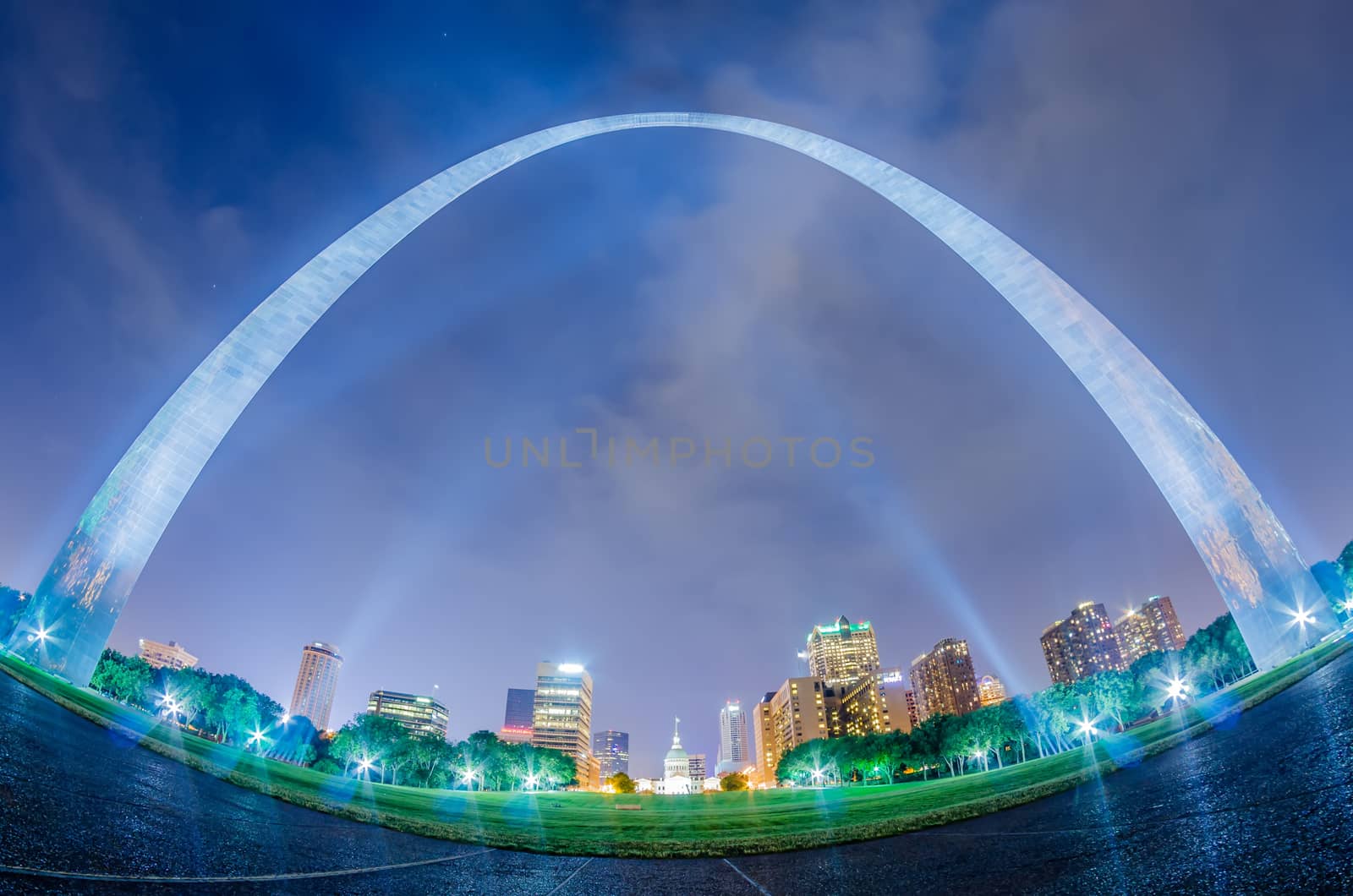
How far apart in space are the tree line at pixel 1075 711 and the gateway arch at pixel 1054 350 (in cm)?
4088

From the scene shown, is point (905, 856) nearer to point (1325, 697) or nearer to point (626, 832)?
point (1325, 697)

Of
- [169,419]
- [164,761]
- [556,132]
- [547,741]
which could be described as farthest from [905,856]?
[547,741]

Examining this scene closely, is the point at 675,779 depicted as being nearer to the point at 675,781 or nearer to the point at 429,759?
the point at 675,781

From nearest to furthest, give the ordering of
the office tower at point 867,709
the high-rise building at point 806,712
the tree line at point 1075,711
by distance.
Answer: the tree line at point 1075,711 → the office tower at point 867,709 → the high-rise building at point 806,712

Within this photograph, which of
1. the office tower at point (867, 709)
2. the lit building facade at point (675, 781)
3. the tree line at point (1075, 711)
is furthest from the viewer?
the office tower at point (867, 709)

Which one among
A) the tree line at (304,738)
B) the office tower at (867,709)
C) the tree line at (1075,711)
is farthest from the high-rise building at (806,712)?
the tree line at (304,738)

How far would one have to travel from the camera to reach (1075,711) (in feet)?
174

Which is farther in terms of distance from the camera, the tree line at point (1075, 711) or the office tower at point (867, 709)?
the office tower at point (867, 709)

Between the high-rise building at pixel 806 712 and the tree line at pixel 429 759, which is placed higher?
the high-rise building at pixel 806 712

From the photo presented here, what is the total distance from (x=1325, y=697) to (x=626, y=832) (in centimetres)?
1222

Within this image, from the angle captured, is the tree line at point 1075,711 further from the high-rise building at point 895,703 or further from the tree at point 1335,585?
the high-rise building at point 895,703

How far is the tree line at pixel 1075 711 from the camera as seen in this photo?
170ft

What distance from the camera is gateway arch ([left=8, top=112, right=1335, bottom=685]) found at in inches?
622

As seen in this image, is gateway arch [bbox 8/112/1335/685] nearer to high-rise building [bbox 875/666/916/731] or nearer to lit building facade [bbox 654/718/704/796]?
lit building facade [bbox 654/718/704/796]
